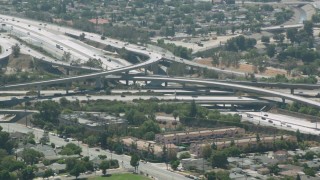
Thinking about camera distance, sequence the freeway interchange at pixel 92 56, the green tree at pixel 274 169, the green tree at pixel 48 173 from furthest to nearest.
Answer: the freeway interchange at pixel 92 56
the green tree at pixel 274 169
the green tree at pixel 48 173

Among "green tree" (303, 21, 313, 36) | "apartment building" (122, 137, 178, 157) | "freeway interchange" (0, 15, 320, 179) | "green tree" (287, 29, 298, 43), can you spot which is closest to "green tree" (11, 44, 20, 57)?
"freeway interchange" (0, 15, 320, 179)

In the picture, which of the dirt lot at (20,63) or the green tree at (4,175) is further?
the dirt lot at (20,63)

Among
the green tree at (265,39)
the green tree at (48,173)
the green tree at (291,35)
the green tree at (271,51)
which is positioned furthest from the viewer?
the green tree at (291,35)

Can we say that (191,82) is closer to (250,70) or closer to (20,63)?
(250,70)

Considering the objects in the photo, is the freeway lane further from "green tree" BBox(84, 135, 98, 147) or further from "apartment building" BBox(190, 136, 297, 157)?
"green tree" BBox(84, 135, 98, 147)

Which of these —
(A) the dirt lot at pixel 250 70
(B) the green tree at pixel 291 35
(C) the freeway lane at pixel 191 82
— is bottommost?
(A) the dirt lot at pixel 250 70

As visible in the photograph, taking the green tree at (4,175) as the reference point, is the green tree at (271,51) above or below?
below

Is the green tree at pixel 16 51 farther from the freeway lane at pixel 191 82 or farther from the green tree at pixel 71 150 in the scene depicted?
the green tree at pixel 71 150

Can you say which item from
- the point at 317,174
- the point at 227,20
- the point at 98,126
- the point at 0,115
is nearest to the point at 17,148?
the point at 98,126

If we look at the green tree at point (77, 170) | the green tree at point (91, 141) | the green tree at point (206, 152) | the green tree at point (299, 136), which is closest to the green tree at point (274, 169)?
the green tree at point (206, 152)
